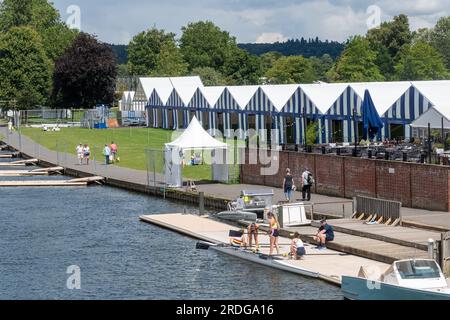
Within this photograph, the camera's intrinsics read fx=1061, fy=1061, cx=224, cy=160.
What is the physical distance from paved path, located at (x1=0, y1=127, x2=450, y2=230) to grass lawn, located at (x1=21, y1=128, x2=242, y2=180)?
123 centimetres

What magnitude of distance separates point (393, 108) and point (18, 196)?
24.9 meters

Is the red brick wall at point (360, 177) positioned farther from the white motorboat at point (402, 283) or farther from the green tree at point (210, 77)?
the green tree at point (210, 77)

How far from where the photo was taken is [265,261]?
40.7 meters

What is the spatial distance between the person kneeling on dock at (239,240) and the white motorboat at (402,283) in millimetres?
9667

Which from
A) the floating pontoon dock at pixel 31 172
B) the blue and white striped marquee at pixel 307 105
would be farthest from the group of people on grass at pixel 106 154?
the blue and white striped marquee at pixel 307 105

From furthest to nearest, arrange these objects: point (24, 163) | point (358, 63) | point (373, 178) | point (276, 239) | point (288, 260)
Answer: point (358, 63) → point (24, 163) → point (373, 178) → point (276, 239) → point (288, 260)

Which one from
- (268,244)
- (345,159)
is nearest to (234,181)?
(345,159)

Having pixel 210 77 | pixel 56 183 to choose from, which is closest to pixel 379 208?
pixel 56 183

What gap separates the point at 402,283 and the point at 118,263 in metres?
14.5

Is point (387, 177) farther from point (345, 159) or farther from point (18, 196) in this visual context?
point (18, 196)

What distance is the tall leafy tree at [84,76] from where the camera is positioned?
485 feet

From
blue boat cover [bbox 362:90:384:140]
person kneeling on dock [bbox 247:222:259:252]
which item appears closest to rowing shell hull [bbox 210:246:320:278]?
person kneeling on dock [bbox 247:222:259:252]

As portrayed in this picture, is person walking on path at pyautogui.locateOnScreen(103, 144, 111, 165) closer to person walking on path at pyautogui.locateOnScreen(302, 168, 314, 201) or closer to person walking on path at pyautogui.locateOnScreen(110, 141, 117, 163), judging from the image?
person walking on path at pyautogui.locateOnScreen(110, 141, 117, 163)

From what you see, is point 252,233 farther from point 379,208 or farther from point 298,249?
point 379,208
